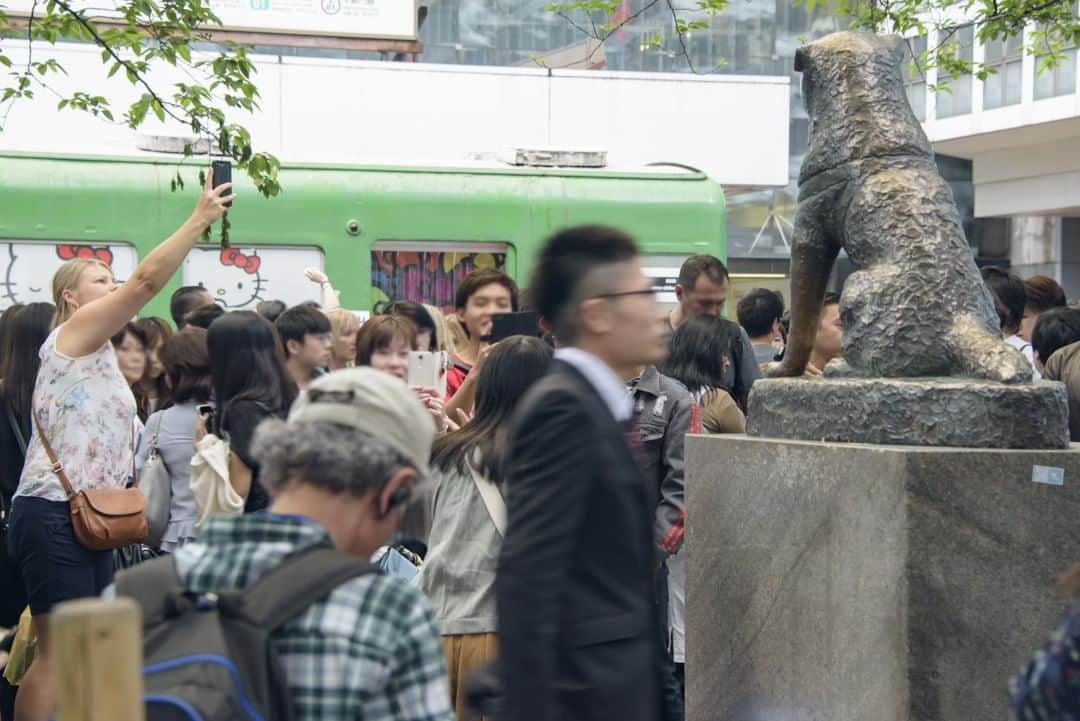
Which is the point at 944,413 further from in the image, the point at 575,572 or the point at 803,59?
the point at 575,572

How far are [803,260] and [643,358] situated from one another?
2144mm

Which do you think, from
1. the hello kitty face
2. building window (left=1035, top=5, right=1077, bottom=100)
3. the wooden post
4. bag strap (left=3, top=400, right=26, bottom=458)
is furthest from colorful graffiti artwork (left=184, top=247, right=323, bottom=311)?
building window (left=1035, top=5, right=1077, bottom=100)

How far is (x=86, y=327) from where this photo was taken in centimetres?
568

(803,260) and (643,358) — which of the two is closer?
(643,358)

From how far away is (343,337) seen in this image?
29.2ft

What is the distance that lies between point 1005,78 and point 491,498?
26628 mm

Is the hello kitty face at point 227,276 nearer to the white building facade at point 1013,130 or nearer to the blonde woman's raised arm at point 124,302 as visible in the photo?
the blonde woman's raised arm at point 124,302

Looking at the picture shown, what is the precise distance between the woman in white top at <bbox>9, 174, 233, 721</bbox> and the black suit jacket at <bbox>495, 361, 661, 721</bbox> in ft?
8.75

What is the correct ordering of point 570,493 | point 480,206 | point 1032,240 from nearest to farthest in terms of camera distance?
point 570,493, point 480,206, point 1032,240

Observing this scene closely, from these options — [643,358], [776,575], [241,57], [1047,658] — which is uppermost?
[241,57]

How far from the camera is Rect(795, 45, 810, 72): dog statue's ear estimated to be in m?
5.70

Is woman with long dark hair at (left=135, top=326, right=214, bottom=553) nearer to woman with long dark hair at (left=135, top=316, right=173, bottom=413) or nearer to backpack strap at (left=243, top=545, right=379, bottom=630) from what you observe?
woman with long dark hair at (left=135, top=316, right=173, bottom=413)

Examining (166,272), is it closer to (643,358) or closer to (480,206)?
(643,358)

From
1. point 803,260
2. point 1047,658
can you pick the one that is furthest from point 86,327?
point 1047,658
